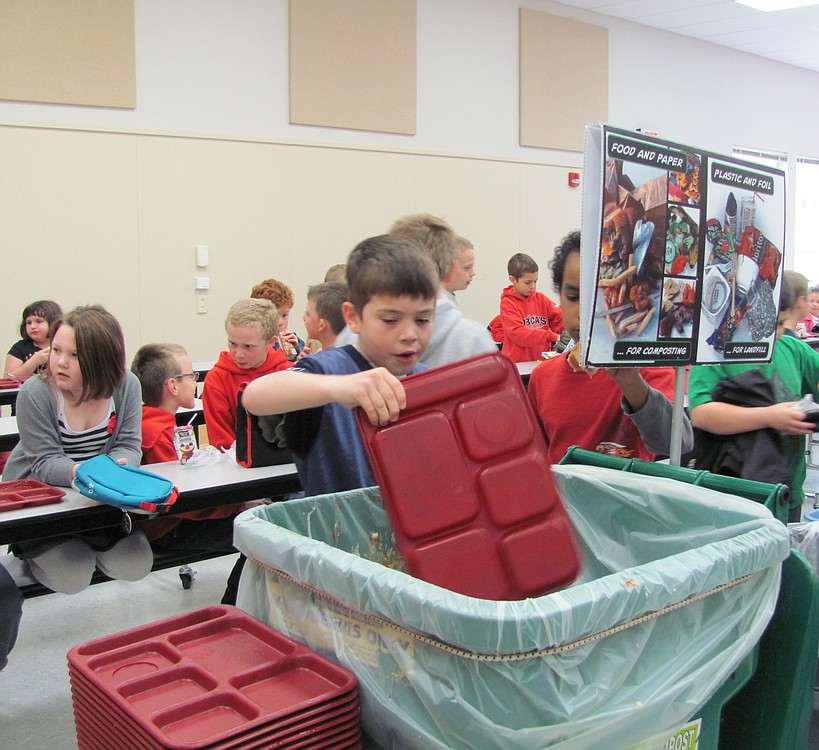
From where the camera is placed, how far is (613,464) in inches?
67.3

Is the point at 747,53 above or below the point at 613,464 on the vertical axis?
above

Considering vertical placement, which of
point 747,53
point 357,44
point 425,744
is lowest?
point 425,744

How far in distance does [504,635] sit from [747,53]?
Result: 11.5 meters

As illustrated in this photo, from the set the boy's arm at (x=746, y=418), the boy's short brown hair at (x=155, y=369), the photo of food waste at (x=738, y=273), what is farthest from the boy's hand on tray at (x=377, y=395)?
the boy's short brown hair at (x=155, y=369)

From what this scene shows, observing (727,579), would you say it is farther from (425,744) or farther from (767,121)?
(767,121)

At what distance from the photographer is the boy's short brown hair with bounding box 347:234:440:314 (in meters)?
1.41

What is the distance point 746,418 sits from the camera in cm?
201

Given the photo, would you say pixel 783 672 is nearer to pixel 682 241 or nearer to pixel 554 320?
pixel 682 241

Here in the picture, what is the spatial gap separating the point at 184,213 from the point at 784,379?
5577mm

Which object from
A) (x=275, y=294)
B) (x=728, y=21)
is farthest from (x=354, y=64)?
(x=728, y=21)

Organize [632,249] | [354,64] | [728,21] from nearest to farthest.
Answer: [632,249]
[354,64]
[728,21]

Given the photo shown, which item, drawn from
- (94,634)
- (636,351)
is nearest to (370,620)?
(636,351)

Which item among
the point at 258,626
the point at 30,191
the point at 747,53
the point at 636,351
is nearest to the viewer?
the point at 258,626

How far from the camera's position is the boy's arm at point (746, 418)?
6.18 ft
